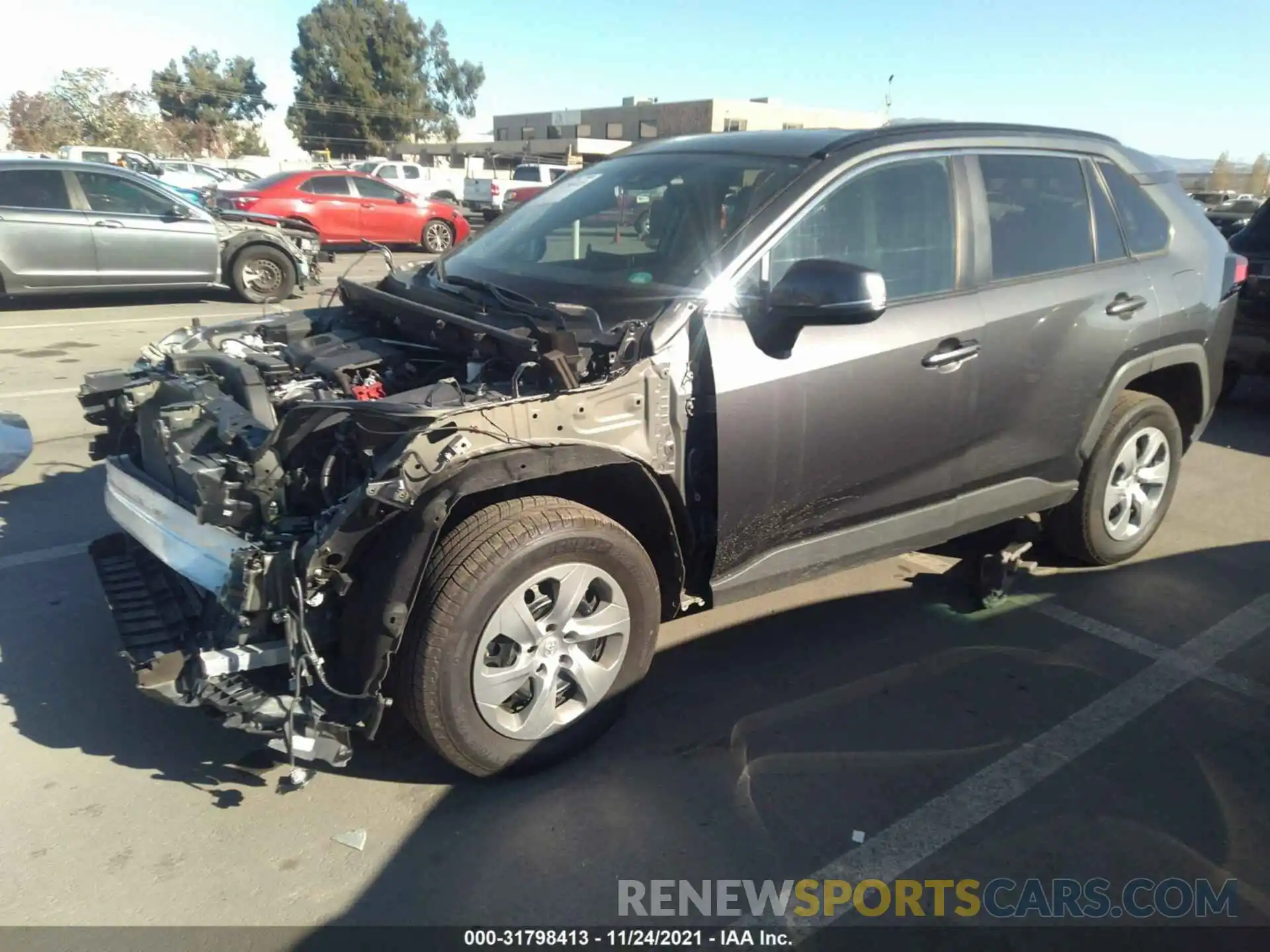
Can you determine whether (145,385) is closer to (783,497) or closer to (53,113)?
(783,497)

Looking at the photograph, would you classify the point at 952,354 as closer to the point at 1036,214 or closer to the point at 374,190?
the point at 1036,214

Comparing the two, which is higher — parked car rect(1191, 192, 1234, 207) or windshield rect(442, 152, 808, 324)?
windshield rect(442, 152, 808, 324)

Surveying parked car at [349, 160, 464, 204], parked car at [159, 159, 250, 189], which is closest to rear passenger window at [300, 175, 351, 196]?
parked car at [159, 159, 250, 189]

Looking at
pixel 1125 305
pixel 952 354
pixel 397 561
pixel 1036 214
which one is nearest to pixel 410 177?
pixel 1036 214

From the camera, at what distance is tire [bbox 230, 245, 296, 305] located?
12.1 metres

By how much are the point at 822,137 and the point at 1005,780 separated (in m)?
2.49

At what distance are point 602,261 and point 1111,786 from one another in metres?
2.58

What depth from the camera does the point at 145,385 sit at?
3.68 m

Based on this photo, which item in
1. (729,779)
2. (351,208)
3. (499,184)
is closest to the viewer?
(729,779)

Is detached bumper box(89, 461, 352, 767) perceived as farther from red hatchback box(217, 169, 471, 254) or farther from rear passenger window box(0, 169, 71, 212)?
red hatchback box(217, 169, 471, 254)

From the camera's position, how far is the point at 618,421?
Answer: 299cm

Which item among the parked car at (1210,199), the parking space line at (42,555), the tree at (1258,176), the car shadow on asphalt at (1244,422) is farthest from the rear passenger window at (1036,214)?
the tree at (1258,176)

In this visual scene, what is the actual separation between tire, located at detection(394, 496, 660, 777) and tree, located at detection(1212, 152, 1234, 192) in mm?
49821

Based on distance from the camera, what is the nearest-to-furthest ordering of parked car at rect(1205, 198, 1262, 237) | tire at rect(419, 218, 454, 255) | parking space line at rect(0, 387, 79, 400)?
parking space line at rect(0, 387, 79, 400)
parked car at rect(1205, 198, 1262, 237)
tire at rect(419, 218, 454, 255)
